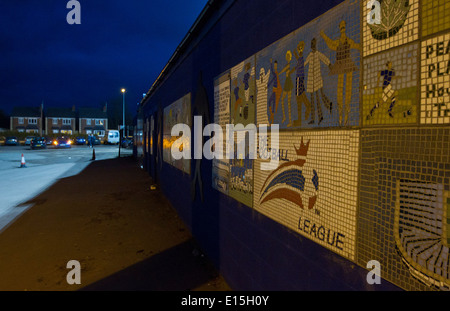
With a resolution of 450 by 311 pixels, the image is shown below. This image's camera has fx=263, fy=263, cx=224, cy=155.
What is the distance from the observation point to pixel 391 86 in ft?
5.08

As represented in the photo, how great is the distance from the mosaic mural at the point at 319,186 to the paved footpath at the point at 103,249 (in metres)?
2.08

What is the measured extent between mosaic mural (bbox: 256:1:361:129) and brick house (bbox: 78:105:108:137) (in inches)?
3347

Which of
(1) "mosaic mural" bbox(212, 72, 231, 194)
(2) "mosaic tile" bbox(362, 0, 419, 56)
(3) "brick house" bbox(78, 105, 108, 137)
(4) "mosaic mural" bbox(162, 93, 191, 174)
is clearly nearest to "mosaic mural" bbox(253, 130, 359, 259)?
(2) "mosaic tile" bbox(362, 0, 419, 56)

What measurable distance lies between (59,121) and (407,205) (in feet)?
291

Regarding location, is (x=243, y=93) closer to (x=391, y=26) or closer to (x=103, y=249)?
(x=391, y=26)

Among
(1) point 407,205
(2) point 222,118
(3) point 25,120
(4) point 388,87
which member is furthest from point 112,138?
(1) point 407,205

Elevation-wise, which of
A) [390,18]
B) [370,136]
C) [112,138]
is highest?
[112,138]

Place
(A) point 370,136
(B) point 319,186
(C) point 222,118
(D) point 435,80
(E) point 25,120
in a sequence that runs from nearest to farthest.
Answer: (D) point 435,80 → (A) point 370,136 → (B) point 319,186 → (C) point 222,118 → (E) point 25,120

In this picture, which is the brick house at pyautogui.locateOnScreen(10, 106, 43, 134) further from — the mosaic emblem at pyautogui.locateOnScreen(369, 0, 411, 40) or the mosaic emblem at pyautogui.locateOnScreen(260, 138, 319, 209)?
the mosaic emblem at pyautogui.locateOnScreen(369, 0, 411, 40)

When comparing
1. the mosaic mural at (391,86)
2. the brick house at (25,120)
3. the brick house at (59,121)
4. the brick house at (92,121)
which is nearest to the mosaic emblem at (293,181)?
the mosaic mural at (391,86)

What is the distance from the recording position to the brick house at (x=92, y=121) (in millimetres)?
77688

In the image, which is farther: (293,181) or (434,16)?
(293,181)

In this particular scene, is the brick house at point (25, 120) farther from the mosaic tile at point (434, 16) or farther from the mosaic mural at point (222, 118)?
the mosaic tile at point (434, 16)
